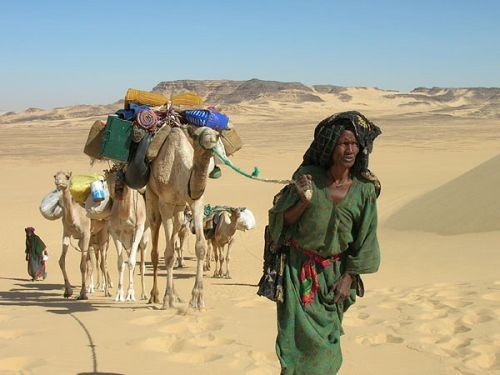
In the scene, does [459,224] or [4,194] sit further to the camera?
[4,194]

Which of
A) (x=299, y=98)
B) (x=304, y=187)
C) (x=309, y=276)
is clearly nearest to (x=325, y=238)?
(x=309, y=276)

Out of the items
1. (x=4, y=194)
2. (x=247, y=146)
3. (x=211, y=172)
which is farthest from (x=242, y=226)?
(x=247, y=146)

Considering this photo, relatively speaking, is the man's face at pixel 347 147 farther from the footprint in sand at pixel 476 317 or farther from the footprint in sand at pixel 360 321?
the footprint in sand at pixel 476 317

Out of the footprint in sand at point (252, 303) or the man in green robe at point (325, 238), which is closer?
the man in green robe at point (325, 238)

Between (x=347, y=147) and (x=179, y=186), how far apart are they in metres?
4.61

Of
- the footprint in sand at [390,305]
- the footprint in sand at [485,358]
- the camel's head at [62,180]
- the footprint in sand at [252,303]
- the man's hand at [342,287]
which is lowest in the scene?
the footprint in sand at [252,303]

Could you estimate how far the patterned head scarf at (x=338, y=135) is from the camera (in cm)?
434

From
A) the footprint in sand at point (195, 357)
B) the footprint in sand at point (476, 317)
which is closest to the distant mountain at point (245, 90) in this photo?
the footprint in sand at point (476, 317)

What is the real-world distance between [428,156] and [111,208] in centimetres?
3696

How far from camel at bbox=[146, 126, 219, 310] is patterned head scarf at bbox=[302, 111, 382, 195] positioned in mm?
3760

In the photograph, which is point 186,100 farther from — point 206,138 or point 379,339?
point 379,339

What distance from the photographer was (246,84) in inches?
5551

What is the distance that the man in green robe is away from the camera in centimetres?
436

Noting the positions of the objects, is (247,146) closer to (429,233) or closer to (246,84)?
(429,233)
